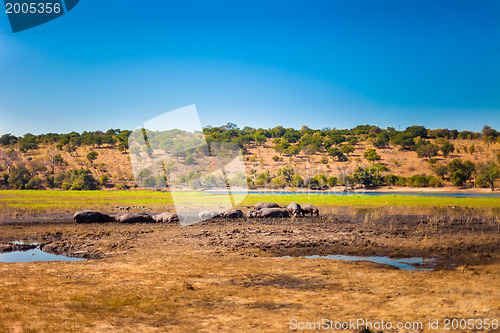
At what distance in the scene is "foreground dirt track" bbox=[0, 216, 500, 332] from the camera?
7.05 meters

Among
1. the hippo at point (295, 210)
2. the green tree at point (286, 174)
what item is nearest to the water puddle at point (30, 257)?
the hippo at point (295, 210)

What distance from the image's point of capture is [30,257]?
14852 mm

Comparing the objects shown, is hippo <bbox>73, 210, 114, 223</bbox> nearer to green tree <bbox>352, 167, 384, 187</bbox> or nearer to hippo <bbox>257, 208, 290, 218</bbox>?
hippo <bbox>257, 208, 290, 218</bbox>

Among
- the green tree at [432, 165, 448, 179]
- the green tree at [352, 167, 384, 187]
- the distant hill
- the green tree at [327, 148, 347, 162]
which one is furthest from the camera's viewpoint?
the green tree at [327, 148, 347, 162]

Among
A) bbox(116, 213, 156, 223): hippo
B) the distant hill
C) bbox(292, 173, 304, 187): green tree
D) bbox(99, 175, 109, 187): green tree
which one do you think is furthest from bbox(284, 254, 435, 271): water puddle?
bbox(99, 175, 109, 187): green tree

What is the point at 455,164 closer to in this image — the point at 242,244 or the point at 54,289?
the point at 242,244

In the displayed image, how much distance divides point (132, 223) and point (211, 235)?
810 centimetres

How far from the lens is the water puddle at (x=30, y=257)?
14.4 meters

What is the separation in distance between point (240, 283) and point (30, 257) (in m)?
10.3

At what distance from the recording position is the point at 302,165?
280ft

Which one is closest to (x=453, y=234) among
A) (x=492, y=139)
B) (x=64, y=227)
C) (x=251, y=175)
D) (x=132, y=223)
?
(x=132, y=223)

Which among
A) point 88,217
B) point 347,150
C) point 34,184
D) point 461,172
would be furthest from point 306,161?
point 88,217

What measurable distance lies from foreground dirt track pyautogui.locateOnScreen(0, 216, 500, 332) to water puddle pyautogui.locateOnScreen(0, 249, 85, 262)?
68 cm

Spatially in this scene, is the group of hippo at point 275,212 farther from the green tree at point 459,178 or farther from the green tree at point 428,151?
the green tree at point 428,151
